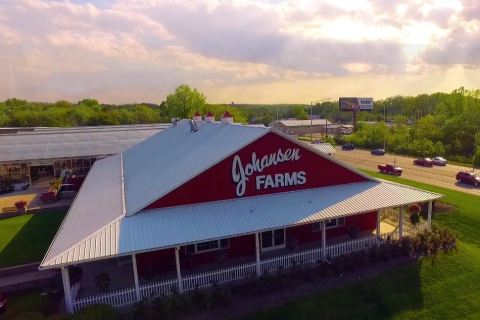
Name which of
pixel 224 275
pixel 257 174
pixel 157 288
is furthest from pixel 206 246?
pixel 257 174

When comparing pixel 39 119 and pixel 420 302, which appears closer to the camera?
pixel 420 302

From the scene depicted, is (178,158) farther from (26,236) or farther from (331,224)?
(26,236)

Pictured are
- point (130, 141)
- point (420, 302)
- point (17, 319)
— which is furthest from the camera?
point (130, 141)

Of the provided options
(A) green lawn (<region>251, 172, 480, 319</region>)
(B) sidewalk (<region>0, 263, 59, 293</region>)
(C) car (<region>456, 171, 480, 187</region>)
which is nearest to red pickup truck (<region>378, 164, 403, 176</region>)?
(C) car (<region>456, 171, 480, 187</region>)

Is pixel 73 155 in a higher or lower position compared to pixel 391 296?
higher

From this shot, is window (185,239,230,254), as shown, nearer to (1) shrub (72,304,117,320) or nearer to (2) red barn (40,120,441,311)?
(2) red barn (40,120,441,311)

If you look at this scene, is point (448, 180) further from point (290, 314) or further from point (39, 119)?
point (39, 119)

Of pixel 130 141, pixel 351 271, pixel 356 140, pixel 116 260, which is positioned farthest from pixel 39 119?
pixel 351 271

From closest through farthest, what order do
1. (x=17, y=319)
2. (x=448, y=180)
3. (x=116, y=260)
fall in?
(x=17, y=319) → (x=116, y=260) → (x=448, y=180)
